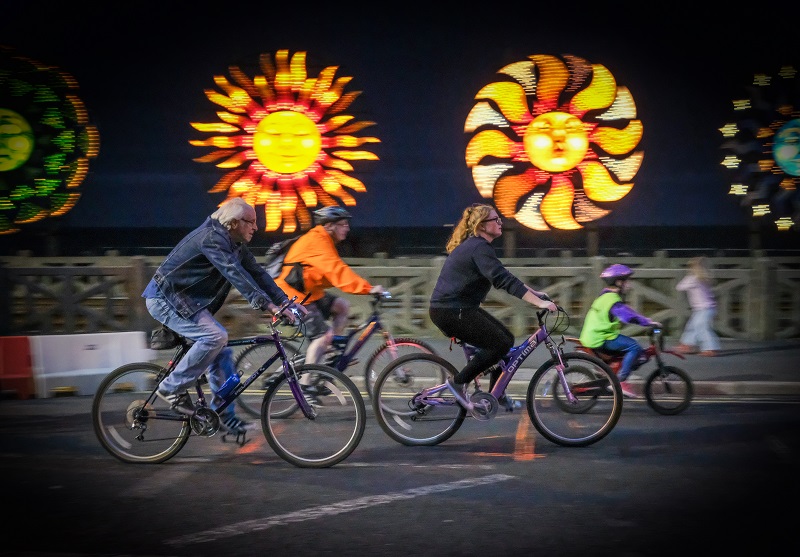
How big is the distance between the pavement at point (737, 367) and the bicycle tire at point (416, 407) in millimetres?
2617

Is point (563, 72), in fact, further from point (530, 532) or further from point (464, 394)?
point (530, 532)

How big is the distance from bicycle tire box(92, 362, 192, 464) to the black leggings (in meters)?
1.94

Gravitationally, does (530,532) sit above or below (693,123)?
below

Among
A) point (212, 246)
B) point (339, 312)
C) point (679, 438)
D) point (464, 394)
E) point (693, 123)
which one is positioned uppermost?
point (693, 123)

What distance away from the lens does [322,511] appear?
16.4 ft

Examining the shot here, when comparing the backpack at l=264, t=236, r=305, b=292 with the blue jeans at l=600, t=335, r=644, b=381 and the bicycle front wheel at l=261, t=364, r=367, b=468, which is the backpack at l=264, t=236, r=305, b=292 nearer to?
the bicycle front wheel at l=261, t=364, r=367, b=468

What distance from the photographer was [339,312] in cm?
790

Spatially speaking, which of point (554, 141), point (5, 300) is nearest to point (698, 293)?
point (5, 300)

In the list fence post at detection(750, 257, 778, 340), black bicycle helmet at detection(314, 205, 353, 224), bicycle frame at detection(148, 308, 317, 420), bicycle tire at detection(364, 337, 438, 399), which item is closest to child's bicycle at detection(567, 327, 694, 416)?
bicycle tire at detection(364, 337, 438, 399)

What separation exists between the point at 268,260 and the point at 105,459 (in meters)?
2.50

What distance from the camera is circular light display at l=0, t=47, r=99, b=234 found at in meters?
26.9

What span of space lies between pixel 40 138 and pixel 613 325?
23603 millimetres

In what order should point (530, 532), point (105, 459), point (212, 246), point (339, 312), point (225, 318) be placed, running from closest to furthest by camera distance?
point (530, 532), point (212, 246), point (105, 459), point (339, 312), point (225, 318)

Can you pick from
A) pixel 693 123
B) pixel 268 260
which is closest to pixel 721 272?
pixel 268 260
